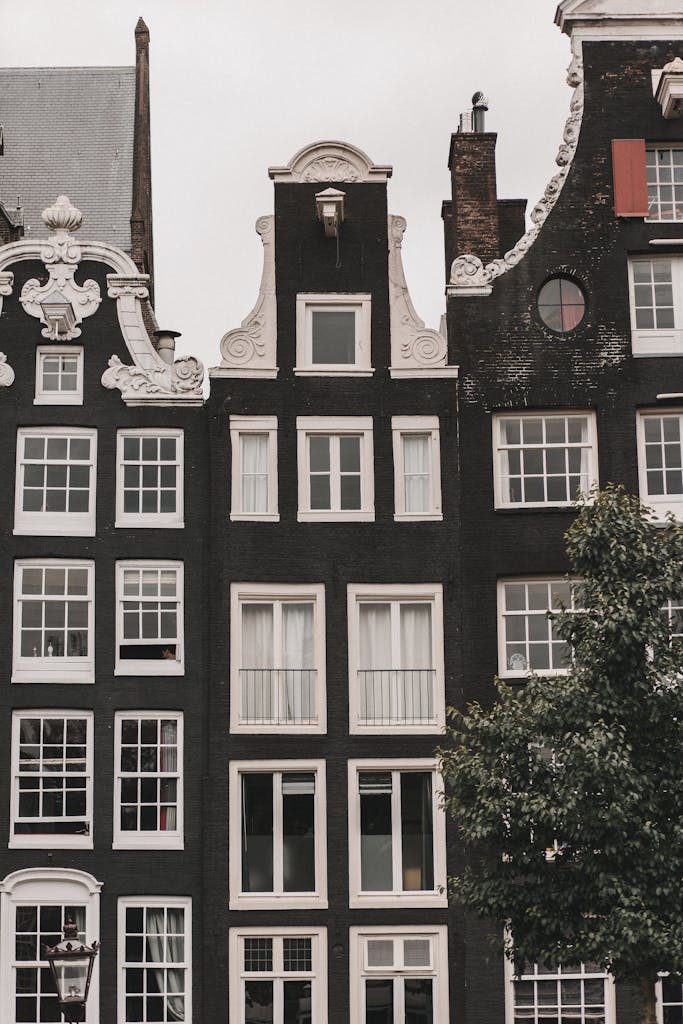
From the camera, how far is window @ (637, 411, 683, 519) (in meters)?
35.1

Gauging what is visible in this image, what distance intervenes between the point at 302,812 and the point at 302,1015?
11.7ft

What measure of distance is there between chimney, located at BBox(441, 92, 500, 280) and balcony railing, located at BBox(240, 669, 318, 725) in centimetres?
899

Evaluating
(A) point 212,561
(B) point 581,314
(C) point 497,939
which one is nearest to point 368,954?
(C) point 497,939

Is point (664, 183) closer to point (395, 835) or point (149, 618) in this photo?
point (149, 618)

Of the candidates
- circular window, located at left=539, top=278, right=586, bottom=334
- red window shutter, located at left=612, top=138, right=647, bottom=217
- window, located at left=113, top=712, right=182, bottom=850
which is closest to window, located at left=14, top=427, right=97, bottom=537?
window, located at left=113, top=712, right=182, bottom=850

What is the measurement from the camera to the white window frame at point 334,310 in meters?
35.3

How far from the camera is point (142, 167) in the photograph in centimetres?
4575

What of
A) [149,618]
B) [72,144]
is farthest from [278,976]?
[72,144]

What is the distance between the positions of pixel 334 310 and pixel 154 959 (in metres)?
12.6

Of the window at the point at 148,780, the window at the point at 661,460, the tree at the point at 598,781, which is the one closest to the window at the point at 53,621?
the window at the point at 148,780

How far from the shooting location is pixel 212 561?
3450 cm

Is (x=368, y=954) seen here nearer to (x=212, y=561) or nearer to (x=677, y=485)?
(x=212, y=561)

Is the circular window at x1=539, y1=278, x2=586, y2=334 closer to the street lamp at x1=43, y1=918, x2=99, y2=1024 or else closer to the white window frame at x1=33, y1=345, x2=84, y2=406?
the white window frame at x1=33, y1=345, x2=84, y2=406

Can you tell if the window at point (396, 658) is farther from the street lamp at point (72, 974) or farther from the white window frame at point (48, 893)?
the street lamp at point (72, 974)
